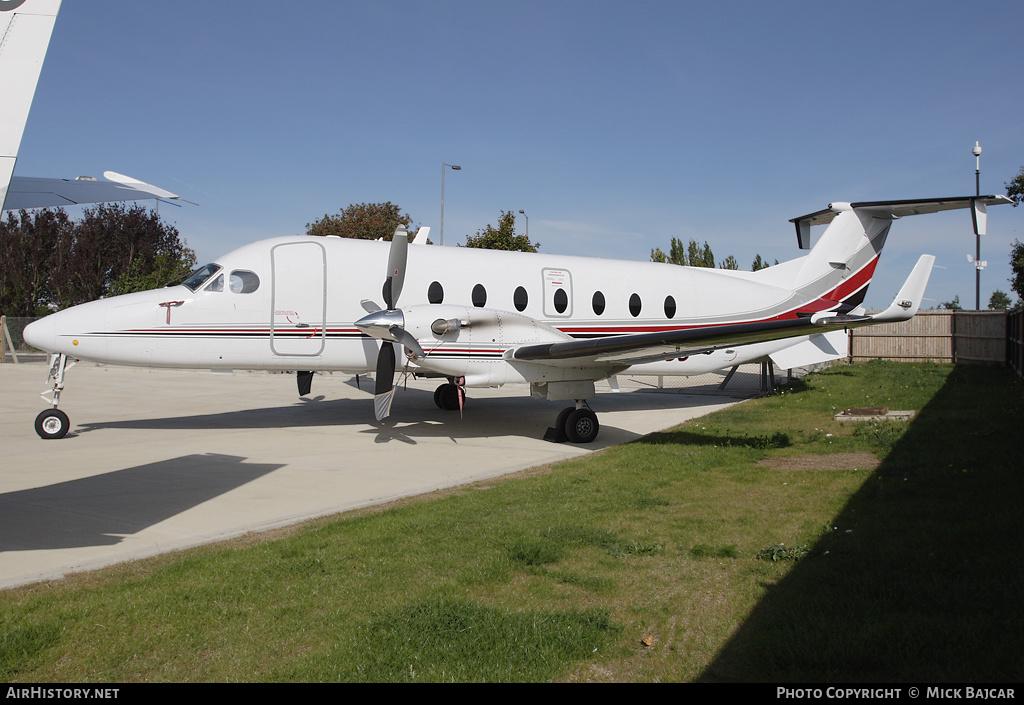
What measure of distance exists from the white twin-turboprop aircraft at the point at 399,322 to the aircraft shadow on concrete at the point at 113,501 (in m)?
2.72

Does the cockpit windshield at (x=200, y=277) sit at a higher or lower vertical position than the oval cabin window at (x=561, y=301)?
higher

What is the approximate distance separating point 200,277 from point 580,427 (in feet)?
23.5

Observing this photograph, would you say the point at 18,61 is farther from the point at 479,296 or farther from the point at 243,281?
the point at 479,296

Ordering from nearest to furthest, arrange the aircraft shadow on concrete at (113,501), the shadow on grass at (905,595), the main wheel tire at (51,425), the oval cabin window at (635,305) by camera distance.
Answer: the shadow on grass at (905,595) < the aircraft shadow on concrete at (113,501) < the main wheel tire at (51,425) < the oval cabin window at (635,305)

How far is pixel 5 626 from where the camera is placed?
12.7 ft

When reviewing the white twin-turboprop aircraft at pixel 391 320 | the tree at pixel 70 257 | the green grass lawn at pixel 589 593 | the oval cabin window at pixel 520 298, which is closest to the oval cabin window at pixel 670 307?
the white twin-turboprop aircraft at pixel 391 320

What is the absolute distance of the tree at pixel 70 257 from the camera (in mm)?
36844

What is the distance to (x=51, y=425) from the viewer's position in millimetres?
10734

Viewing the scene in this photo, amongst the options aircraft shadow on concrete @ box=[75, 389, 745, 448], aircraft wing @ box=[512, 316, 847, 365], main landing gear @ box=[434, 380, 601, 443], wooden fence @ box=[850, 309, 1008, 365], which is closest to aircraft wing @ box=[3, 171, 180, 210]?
aircraft shadow on concrete @ box=[75, 389, 745, 448]

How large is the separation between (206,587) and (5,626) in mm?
1117

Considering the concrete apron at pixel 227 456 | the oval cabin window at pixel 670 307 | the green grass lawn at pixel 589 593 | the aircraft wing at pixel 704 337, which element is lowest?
the green grass lawn at pixel 589 593

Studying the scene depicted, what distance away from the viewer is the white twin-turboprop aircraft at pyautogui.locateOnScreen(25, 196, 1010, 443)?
10578 millimetres

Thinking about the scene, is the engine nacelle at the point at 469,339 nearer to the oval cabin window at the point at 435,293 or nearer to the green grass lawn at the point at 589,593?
the oval cabin window at the point at 435,293

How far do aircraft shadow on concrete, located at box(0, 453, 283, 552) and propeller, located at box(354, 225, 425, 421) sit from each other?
2229 millimetres
